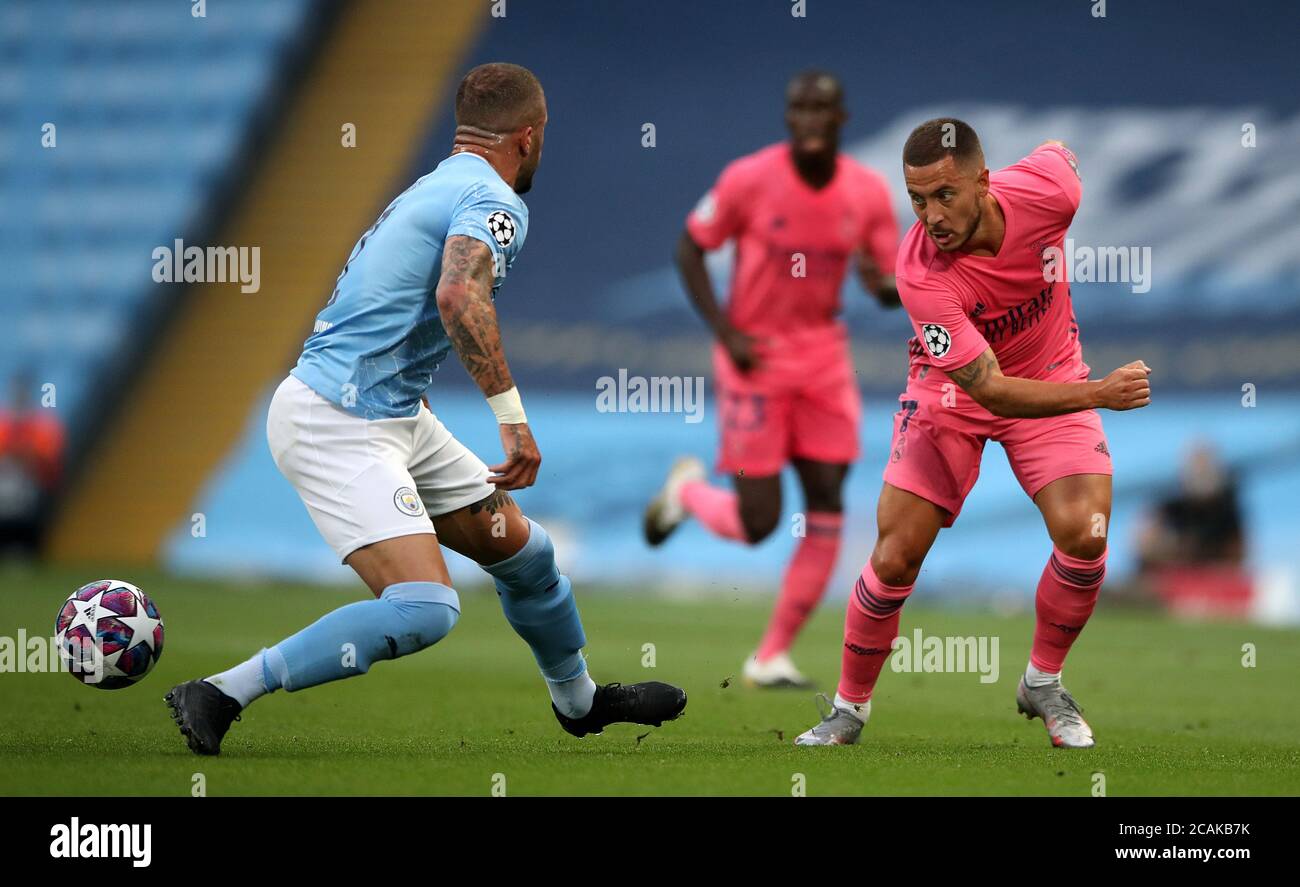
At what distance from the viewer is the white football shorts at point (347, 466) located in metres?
4.81

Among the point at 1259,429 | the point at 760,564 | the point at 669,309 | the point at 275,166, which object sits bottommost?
the point at 760,564

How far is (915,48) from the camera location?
17547 mm

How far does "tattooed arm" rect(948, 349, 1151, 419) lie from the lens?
4941mm

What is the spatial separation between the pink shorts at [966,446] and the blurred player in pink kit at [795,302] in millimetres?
2524

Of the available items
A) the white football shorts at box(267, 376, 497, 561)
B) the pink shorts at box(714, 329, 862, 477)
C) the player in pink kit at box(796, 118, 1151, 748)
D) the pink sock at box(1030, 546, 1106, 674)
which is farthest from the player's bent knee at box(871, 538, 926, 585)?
the pink shorts at box(714, 329, 862, 477)

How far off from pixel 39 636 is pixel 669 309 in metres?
9.03

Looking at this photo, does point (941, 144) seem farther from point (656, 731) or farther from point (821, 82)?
point (821, 82)

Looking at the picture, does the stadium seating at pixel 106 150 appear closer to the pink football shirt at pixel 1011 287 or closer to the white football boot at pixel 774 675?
the white football boot at pixel 774 675

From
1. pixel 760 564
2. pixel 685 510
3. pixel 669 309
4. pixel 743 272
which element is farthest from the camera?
pixel 669 309

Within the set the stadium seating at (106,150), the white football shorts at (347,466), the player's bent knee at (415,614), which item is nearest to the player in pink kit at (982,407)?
the player's bent knee at (415,614)

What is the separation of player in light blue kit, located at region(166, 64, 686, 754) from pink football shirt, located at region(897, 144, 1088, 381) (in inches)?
54.0

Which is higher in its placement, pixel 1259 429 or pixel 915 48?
pixel 915 48
